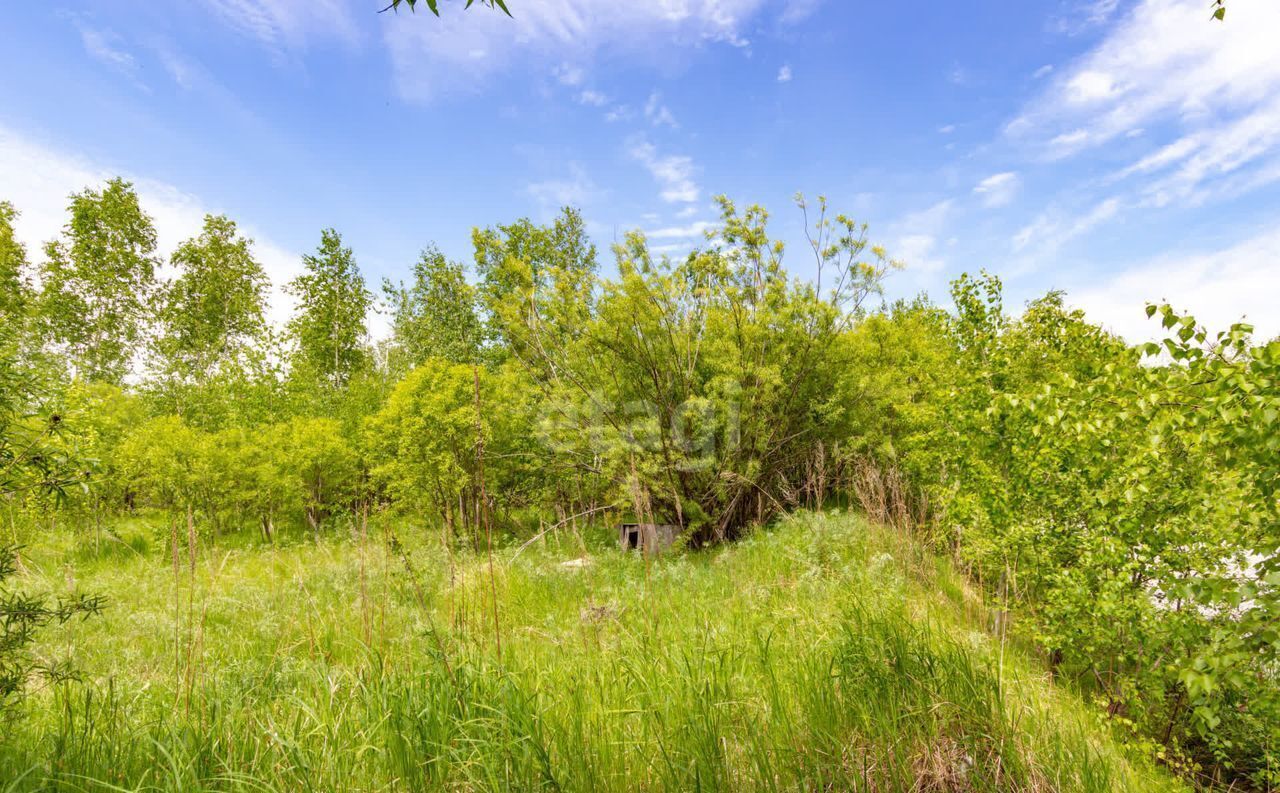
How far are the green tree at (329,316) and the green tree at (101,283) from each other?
698 cm

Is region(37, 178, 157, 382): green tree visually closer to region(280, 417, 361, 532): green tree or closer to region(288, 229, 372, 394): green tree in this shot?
region(288, 229, 372, 394): green tree

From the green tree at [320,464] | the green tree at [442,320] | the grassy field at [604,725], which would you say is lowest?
the grassy field at [604,725]

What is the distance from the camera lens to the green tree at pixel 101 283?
1883 cm

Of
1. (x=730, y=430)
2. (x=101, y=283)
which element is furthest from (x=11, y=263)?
(x=730, y=430)

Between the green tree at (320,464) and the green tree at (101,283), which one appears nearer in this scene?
the green tree at (320,464)

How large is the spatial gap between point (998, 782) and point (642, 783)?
1309mm

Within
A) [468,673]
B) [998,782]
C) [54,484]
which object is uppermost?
[54,484]

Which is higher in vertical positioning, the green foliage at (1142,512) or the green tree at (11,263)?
the green tree at (11,263)

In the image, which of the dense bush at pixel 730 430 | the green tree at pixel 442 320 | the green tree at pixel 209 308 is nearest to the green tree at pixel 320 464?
the dense bush at pixel 730 430

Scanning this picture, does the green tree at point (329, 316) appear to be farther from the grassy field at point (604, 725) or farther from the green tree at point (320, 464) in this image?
the grassy field at point (604, 725)

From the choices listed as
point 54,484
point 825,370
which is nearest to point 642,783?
point 54,484

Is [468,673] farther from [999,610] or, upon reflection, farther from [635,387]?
[635,387]

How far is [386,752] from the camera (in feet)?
6.64

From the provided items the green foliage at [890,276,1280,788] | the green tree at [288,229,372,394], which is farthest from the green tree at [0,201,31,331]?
the green foliage at [890,276,1280,788]
